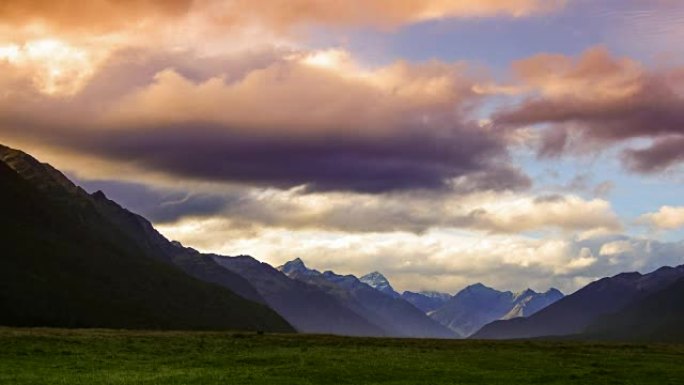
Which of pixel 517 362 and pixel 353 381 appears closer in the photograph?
pixel 353 381

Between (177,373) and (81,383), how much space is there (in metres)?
10.5

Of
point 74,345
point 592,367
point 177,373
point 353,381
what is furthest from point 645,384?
point 74,345

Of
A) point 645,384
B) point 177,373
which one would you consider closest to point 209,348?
point 177,373

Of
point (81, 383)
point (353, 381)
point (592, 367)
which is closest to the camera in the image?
point (81, 383)

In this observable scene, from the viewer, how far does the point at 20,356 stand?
8169 centimetres

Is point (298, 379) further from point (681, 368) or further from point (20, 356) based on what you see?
point (681, 368)

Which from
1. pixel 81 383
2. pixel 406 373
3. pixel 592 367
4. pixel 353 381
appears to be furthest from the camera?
pixel 592 367

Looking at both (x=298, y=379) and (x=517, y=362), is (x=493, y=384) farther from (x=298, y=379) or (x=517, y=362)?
(x=517, y=362)

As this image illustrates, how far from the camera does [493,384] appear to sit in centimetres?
6569

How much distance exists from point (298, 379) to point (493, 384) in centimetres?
1656

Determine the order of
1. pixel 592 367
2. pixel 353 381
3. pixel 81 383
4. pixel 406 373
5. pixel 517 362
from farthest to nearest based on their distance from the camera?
1. pixel 517 362
2. pixel 592 367
3. pixel 406 373
4. pixel 353 381
5. pixel 81 383

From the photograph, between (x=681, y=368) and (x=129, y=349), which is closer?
(x=681, y=368)

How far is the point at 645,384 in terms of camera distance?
67.9m

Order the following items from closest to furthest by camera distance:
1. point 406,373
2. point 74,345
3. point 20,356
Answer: point 406,373
point 20,356
point 74,345
